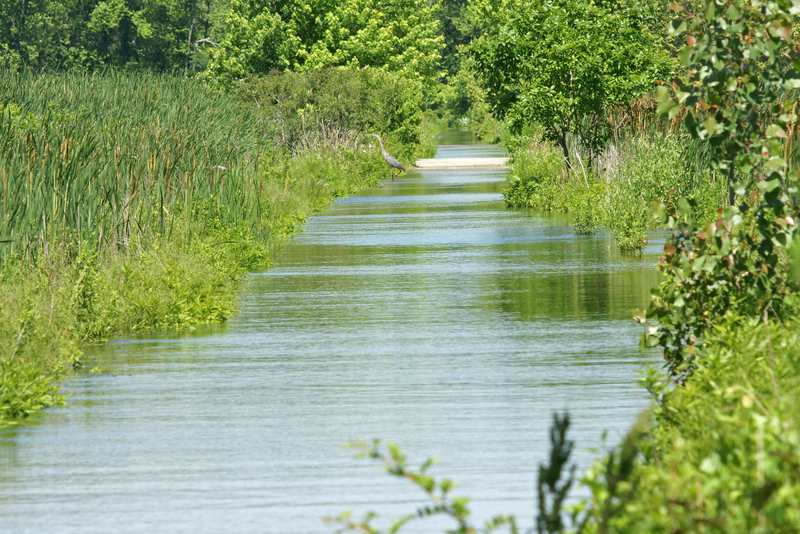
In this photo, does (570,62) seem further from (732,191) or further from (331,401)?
(331,401)

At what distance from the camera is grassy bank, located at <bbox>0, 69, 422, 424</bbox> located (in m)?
10.4

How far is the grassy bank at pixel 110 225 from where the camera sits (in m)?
10.4

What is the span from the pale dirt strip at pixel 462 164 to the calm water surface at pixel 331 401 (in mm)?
30366

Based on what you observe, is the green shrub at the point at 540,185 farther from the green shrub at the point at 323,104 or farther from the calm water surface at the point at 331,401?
the calm water surface at the point at 331,401

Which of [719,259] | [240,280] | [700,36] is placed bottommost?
[240,280]

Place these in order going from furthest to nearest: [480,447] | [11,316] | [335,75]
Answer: [335,75], [11,316], [480,447]

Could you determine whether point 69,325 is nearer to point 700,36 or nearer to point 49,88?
point 700,36

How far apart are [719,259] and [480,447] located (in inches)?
76.0

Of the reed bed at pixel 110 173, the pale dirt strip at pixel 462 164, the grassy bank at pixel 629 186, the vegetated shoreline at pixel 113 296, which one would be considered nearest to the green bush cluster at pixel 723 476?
the vegetated shoreline at pixel 113 296

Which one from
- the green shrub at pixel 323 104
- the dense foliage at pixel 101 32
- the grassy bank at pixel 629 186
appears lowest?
the grassy bank at pixel 629 186

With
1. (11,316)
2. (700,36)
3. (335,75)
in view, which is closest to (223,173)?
(11,316)

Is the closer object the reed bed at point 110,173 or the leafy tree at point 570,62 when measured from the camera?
the reed bed at point 110,173

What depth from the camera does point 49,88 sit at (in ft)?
82.5

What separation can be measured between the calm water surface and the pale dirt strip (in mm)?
30366
